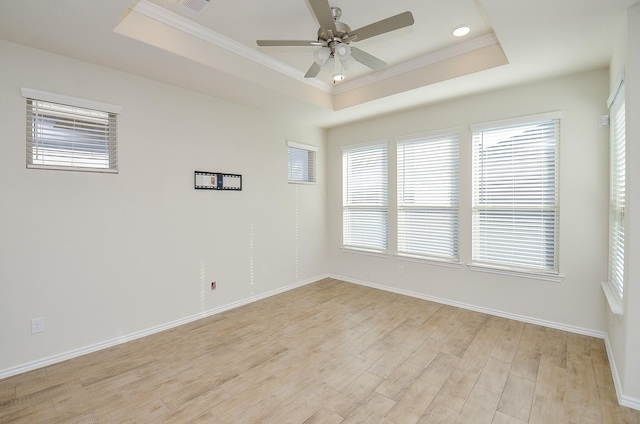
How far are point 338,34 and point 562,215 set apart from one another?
3018 millimetres

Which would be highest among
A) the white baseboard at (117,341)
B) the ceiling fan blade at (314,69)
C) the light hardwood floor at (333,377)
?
the ceiling fan blade at (314,69)

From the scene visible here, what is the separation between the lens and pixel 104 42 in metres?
2.48

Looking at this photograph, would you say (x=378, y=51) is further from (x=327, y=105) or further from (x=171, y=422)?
(x=171, y=422)

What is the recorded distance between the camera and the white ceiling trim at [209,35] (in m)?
2.50

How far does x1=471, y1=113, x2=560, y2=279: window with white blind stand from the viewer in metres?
3.29

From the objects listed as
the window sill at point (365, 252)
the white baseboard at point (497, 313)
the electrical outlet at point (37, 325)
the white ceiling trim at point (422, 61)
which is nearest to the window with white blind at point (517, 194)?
the white baseboard at point (497, 313)

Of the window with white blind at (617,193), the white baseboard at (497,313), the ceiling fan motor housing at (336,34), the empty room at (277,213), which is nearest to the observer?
the empty room at (277,213)

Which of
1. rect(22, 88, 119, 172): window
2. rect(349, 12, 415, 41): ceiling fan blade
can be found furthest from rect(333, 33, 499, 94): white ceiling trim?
rect(22, 88, 119, 172): window

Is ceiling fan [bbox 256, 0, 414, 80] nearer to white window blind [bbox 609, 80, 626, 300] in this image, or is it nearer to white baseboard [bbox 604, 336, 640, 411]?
white window blind [bbox 609, 80, 626, 300]

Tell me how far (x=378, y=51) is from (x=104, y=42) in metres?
2.62

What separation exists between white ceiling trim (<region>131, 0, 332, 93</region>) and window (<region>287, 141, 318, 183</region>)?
1330 millimetres

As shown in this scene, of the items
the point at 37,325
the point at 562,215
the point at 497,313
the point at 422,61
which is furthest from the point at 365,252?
the point at 37,325

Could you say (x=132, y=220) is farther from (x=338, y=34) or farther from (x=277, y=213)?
(x=338, y=34)

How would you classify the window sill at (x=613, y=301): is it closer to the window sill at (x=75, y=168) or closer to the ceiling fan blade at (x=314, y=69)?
the ceiling fan blade at (x=314, y=69)
